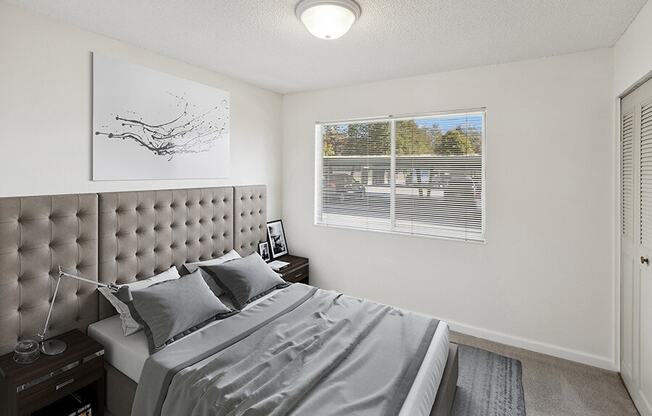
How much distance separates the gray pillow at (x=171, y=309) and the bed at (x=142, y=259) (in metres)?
0.07

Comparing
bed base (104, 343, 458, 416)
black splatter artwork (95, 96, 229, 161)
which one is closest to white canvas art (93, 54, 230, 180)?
black splatter artwork (95, 96, 229, 161)

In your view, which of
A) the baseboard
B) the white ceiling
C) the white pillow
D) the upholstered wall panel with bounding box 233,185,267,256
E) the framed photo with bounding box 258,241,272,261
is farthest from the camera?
the framed photo with bounding box 258,241,272,261

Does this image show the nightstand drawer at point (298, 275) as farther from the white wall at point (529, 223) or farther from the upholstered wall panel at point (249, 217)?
the white wall at point (529, 223)

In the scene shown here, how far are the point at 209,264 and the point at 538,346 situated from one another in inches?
112

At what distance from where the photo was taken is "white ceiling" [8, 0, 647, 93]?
77.5 inches

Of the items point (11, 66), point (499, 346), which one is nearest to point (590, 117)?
point (499, 346)

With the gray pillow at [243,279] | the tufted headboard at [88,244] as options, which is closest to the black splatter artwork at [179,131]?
the tufted headboard at [88,244]

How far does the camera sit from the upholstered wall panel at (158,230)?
2393 millimetres

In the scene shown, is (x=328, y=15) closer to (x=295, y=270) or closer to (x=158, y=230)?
(x=158, y=230)

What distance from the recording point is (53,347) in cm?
194

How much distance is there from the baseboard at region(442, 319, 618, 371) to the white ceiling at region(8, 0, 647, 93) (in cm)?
A: 235

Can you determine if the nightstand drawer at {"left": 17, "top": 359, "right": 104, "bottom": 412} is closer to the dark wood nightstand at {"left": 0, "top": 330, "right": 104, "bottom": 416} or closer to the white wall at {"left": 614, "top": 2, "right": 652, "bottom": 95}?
the dark wood nightstand at {"left": 0, "top": 330, "right": 104, "bottom": 416}

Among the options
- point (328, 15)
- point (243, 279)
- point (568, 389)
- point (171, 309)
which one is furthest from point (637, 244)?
point (171, 309)

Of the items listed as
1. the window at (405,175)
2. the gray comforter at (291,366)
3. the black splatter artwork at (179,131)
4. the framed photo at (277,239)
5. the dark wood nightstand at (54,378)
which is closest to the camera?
the gray comforter at (291,366)
